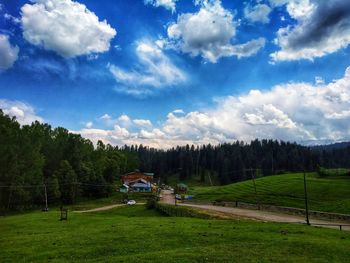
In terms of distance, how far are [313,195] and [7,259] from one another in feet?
244

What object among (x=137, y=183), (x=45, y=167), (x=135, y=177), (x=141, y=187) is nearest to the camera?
(x=45, y=167)

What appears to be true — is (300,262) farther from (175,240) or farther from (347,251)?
(175,240)

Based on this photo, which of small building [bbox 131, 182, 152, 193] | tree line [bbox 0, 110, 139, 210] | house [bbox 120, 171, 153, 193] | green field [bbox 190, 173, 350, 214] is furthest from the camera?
small building [bbox 131, 182, 152, 193]

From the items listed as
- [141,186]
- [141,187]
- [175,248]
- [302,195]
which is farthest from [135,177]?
[175,248]

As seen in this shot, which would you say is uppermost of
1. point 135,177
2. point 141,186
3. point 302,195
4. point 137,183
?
point 135,177

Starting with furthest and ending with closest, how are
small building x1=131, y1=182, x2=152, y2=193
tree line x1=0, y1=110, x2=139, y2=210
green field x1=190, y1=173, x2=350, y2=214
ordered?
small building x1=131, y1=182, x2=152, y2=193 < tree line x1=0, y1=110, x2=139, y2=210 < green field x1=190, y1=173, x2=350, y2=214

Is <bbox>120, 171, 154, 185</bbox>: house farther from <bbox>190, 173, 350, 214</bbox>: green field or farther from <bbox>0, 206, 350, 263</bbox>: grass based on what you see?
<bbox>0, 206, 350, 263</bbox>: grass

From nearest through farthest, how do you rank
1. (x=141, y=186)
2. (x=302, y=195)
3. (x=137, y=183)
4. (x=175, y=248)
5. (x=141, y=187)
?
(x=175, y=248), (x=302, y=195), (x=141, y=187), (x=141, y=186), (x=137, y=183)

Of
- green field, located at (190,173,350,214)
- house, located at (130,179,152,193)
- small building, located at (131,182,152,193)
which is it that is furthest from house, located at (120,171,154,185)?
green field, located at (190,173,350,214)

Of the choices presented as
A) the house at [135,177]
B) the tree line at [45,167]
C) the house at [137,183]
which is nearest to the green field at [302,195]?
the tree line at [45,167]

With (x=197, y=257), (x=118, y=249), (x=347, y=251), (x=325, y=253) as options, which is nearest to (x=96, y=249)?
(x=118, y=249)

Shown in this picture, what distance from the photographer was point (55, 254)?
781 inches

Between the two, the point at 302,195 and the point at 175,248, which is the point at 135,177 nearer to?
the point at 302,195

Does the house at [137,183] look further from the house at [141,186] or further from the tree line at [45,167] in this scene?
the tree line at [45,167]
